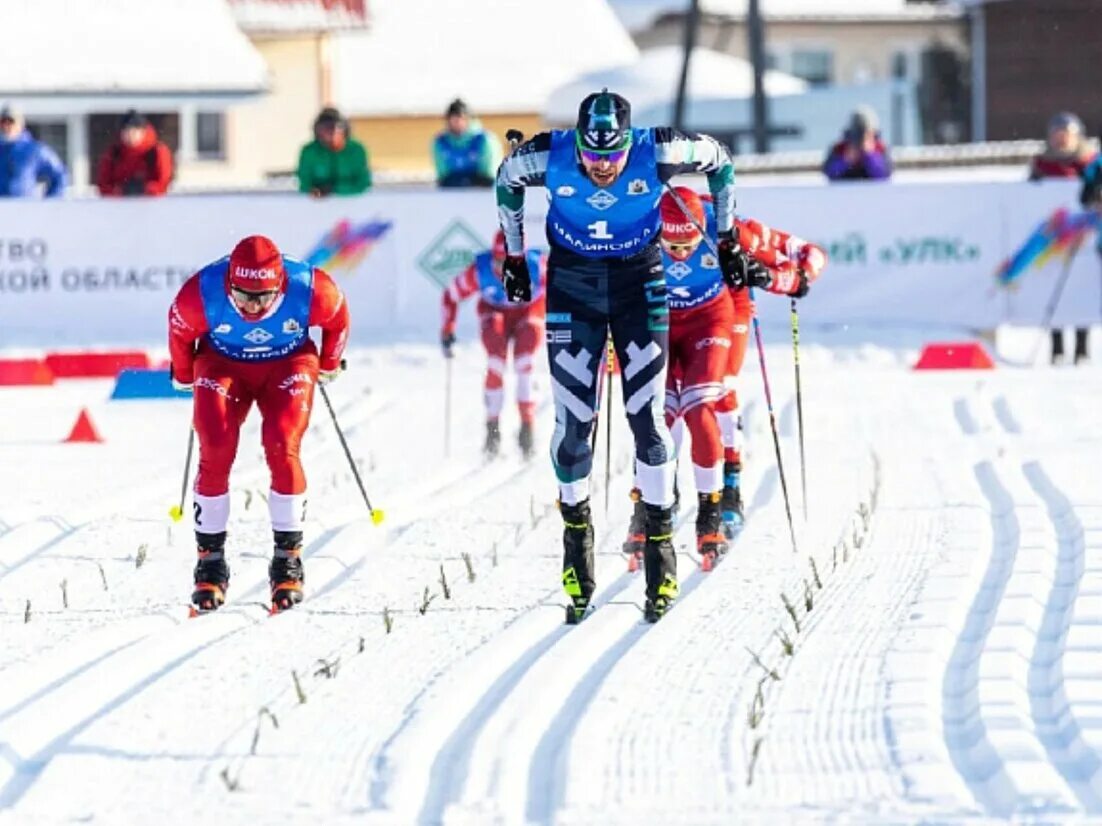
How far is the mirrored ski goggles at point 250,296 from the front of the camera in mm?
9438

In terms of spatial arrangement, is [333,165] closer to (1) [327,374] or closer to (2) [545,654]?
(1) [327,374]

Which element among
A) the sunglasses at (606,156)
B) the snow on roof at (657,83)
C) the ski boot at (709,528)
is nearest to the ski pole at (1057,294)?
the ski boot at (709,528)

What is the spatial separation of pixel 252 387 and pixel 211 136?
35.8m

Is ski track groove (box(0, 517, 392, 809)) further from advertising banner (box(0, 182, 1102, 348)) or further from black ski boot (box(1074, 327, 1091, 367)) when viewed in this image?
advertising banner (box(0, 182, 1102, 348))

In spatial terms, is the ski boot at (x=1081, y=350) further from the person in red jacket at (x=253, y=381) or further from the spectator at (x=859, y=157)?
the person in red jacket at (x=253, y=381)

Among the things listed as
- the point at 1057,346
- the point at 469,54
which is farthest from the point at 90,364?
the point at 469,54

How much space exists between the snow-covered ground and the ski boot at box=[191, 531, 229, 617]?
0.46 ft

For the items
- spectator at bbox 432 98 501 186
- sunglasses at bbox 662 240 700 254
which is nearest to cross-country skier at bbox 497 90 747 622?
sunglasses at bbox 662 240 700 254

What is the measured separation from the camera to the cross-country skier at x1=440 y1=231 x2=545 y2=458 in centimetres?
1468

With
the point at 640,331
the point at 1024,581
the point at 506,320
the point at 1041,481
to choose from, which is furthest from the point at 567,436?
the point at 506,320

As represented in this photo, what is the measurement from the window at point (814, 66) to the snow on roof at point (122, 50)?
2429 cm

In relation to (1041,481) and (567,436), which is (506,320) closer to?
(1041,481)

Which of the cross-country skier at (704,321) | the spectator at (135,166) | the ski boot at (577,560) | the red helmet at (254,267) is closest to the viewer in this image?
the ski boot at (577,560)

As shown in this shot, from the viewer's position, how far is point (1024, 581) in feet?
31.4
